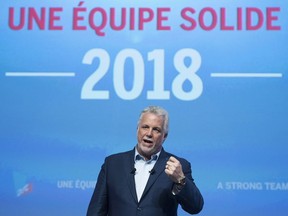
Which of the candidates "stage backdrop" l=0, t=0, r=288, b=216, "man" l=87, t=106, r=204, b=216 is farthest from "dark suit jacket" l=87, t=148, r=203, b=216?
"stage backdrop" l=0, t=0, r=288, b=216

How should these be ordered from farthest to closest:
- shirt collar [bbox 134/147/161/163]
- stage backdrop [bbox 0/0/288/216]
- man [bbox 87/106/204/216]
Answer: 1. stage backdrop [bbox 0/0/288/216]
2. shirt collar [bbox 134/147/161/163]
3. man [bbox 87/106/204/216]

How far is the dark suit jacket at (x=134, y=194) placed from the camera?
5.49 ft

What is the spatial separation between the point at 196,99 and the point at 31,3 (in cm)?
135

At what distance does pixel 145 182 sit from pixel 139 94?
3.68 feet

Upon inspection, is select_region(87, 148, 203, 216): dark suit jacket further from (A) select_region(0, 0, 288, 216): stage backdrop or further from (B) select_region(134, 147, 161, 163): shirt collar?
(A) select_region(0, 0, 288, 216): stage backdrop

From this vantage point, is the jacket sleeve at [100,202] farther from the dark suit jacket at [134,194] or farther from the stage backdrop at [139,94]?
the stage backdrop at [139,94]

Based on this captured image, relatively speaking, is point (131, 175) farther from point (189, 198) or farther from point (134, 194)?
point (189, 198)

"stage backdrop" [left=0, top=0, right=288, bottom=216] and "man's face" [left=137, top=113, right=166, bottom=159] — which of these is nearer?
"man's face" [left=137, top=113, right=166, bottom=159]

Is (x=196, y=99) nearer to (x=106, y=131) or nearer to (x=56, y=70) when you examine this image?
(x=106, y=131)

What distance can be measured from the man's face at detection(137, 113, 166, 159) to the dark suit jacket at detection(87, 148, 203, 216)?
0.08 meters

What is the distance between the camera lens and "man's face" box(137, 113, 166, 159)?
69.8 inches

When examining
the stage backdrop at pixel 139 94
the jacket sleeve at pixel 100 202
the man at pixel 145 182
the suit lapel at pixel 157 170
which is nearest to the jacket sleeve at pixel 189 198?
the man at pixel 145 182

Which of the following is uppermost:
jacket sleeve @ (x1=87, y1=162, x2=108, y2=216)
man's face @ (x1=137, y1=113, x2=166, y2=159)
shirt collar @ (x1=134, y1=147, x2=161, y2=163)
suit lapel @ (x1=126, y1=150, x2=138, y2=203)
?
man's face @ (x1=137, y1=113, x2=166, y2=159)

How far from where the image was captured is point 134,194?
173cm
